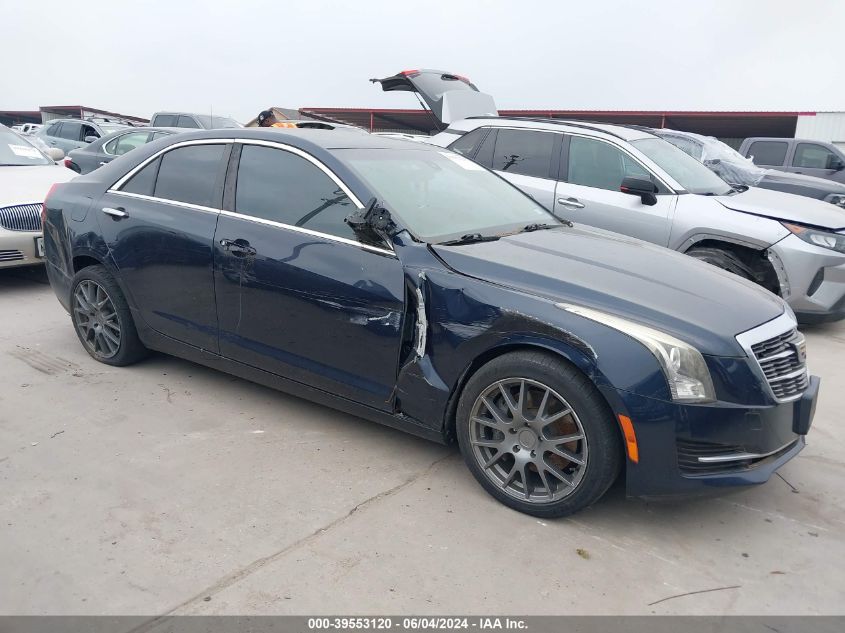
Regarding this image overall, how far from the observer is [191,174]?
4430mm

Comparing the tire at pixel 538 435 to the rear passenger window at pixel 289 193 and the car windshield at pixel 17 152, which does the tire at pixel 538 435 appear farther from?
the car windshield at pixel 17 152

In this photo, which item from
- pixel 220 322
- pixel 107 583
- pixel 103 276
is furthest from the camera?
pixel 103 276

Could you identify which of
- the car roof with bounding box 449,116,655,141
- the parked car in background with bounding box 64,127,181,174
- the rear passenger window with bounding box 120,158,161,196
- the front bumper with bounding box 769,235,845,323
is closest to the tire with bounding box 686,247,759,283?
the front bumper with bounding box 769,235,845,323

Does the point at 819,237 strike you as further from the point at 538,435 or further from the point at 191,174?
the point at 191,174

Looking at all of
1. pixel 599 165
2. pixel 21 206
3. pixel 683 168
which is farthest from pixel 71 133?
pixel 683 168

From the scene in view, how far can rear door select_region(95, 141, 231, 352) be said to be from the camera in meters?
4.22

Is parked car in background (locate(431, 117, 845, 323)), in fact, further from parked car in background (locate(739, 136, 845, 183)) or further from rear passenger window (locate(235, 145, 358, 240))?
parked car in background (locate(739, 136, 845, 183))

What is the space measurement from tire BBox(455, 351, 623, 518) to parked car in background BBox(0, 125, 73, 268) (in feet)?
15.2

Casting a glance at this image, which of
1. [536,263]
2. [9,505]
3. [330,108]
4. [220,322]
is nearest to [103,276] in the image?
[220,322]

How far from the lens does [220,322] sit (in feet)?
13.7

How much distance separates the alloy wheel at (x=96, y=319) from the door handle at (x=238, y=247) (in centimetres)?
118

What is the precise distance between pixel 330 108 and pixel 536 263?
22.3m

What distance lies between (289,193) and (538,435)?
1.87 meters
